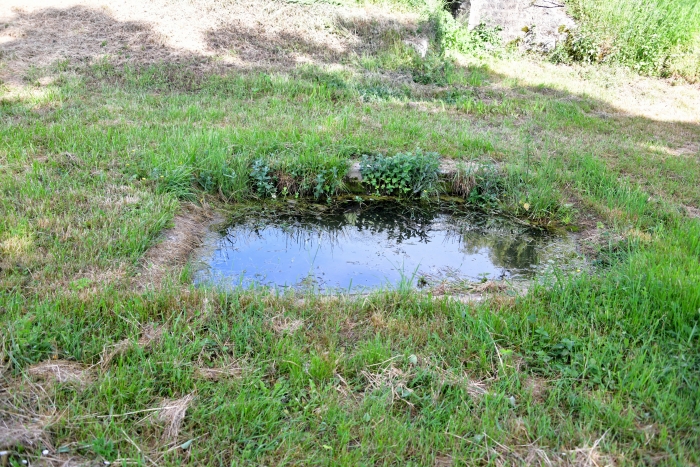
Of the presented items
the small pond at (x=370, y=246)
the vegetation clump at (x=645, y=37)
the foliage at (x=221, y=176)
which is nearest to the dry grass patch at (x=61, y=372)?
the small pond at (x=370, y=246)

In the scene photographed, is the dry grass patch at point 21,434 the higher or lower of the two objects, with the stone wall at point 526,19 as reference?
lower

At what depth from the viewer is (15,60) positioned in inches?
339

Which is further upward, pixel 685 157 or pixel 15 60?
pixel 15 60

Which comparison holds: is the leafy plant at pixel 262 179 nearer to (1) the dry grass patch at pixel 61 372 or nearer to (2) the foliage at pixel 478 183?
(2) the foliage at pixel 478 183

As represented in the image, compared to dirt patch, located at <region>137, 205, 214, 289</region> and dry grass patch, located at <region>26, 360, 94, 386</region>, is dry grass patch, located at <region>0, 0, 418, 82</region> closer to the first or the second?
dirt patch, located at <region>137, 205, 214, 289</region>

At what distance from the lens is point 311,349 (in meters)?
3.35

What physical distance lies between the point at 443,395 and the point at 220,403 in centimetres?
120

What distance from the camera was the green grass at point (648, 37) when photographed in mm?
11297

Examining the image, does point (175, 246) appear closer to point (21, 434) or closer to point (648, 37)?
point (21, 434)

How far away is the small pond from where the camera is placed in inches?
182

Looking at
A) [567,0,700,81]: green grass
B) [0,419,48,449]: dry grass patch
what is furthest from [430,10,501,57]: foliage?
[0,419,48,449]: dry grass patch

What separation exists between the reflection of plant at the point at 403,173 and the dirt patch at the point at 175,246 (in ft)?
5.78

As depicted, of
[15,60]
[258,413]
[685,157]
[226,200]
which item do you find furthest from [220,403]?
[15,60]

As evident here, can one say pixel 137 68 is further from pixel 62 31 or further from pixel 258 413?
pixel 258 413
